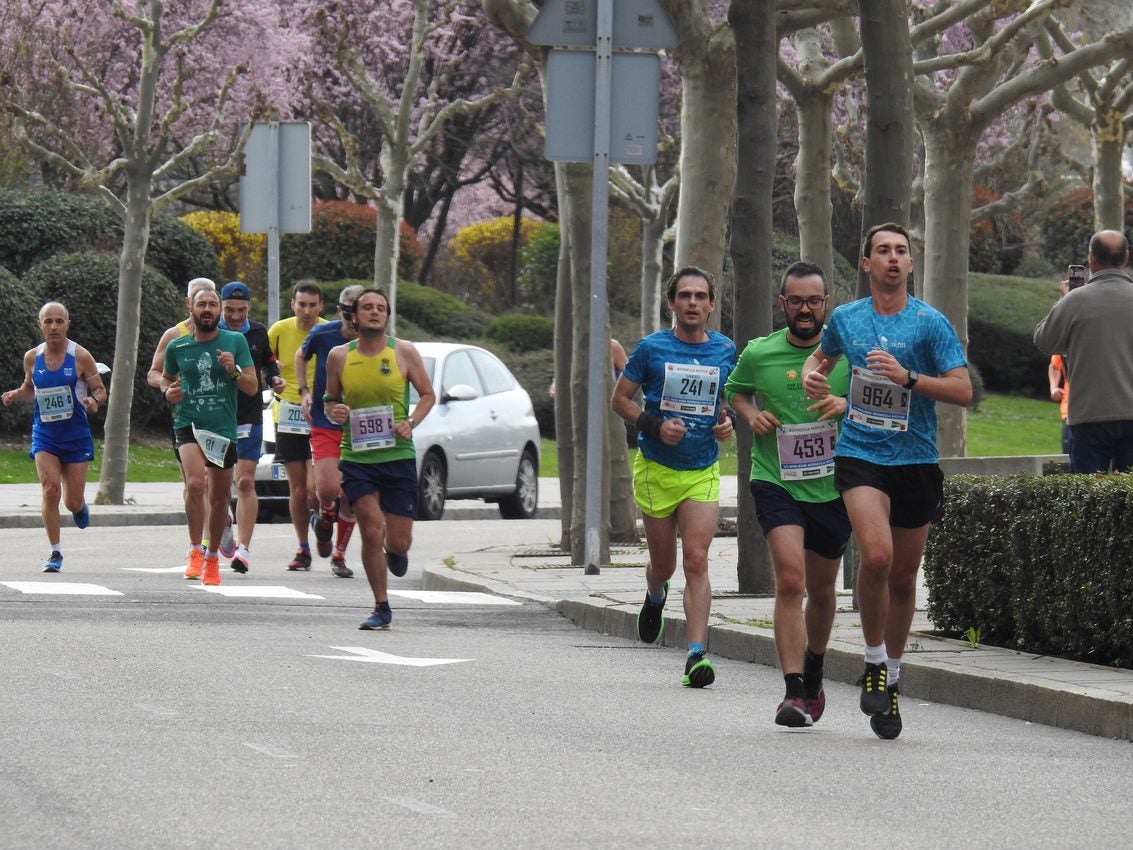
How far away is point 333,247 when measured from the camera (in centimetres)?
3953

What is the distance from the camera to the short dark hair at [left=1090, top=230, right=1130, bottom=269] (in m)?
12.4

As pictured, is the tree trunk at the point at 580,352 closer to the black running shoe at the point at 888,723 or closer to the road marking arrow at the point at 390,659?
the road marking arrow at the point at 390,659

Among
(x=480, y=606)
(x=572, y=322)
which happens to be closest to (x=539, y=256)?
(x=572, y=322)

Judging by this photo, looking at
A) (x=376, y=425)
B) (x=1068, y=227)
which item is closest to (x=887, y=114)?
(x=376, y=425)

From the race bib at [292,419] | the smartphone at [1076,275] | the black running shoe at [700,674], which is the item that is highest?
the smartphone at [1076,275]

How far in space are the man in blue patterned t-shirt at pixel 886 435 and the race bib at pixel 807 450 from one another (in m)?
0.55

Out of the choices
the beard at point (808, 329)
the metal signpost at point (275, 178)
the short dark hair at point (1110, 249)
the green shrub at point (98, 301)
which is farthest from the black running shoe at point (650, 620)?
the green shrub at point (98, 301)

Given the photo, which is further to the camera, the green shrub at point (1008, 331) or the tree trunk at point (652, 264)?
the green shrub at point (1008, 331)

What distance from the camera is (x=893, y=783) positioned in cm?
726

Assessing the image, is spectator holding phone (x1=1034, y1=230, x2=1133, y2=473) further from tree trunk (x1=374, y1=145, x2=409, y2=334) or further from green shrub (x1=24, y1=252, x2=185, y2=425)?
green shrub (x1=24, y1=252, x2=185, y2=425)

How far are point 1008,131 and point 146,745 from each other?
1667 inches

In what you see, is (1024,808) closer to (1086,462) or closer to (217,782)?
(217,782)

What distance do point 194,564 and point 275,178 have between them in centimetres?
732

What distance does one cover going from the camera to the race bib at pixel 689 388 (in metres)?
10.3
